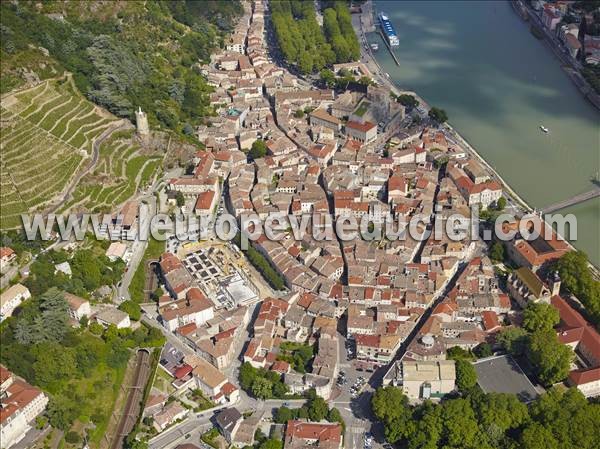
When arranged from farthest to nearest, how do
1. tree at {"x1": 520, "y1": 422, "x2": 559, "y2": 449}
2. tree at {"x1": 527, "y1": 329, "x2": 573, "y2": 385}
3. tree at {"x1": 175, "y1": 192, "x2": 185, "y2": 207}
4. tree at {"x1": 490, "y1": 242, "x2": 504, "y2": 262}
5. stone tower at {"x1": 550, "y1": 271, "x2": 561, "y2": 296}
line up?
tree at {"x1": 175, "y1": 192, "x2": 185, "y2": 207}, tree at {"x1": 490, "y1": 242, "x2": 504, "y2": 262}, stone tower at {"x1": 550, "y1": 271, "x2": 561, "y2": 296}, tree at {"x1": 527, "y1": 329, "x2": 573, "y2": 385}, tree at {"x1": 520, "y1": 422, "x2": 559, "y2": 449}

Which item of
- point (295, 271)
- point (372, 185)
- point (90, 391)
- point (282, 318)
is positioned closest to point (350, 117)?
point (372, 185)

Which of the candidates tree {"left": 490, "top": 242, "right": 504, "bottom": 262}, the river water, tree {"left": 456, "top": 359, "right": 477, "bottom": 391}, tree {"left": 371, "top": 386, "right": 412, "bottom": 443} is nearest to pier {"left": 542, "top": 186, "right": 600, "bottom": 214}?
the river water

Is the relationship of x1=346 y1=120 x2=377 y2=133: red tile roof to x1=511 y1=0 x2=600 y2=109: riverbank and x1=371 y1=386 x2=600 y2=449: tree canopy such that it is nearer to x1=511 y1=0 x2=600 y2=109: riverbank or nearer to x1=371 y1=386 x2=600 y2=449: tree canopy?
x1=511 y1=0 x2=600 y2=109: riverbank

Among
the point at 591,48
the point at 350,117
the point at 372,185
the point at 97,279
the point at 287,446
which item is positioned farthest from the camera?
the point at 591,48

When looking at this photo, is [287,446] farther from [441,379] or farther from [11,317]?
[11,317]

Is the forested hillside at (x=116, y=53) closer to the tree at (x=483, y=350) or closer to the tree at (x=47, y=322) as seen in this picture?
the tree at (x=47, y=322)

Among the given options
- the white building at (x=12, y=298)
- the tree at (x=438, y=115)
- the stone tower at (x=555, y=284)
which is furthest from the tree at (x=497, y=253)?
the white building at (x=12, y=298)

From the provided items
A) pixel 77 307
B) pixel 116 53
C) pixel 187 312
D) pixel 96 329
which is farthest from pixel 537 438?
pixel 116 53
